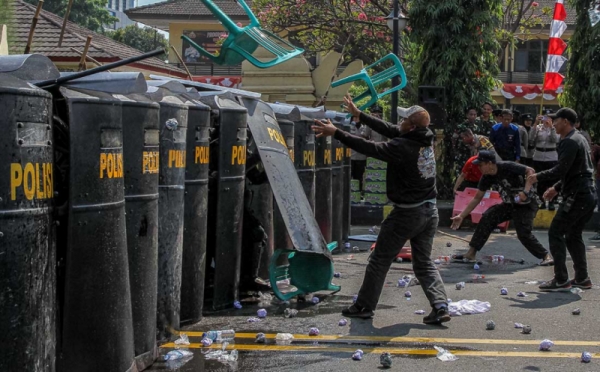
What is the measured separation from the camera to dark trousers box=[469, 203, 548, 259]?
11.3m

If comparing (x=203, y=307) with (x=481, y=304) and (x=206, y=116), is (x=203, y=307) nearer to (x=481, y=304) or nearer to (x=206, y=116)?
(x=206, y=116)

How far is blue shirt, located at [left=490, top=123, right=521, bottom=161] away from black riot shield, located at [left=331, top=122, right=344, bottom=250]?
394cm

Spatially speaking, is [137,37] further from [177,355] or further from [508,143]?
[177,355]

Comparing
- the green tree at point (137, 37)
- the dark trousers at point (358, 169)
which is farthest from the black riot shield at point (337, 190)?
the green tree at point (137, 37)

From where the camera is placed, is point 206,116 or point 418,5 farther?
point 418,5

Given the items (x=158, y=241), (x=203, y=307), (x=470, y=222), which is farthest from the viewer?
(x=470, y=222)

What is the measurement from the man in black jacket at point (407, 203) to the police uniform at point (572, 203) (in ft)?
7.05

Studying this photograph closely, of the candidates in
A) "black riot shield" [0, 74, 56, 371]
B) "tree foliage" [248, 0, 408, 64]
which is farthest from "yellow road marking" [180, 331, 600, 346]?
"tree foliage" [248, 0, 408, 64]

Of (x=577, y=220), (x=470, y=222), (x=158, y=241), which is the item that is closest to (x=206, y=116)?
(x=158, y=241)

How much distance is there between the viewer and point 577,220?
9.65 m

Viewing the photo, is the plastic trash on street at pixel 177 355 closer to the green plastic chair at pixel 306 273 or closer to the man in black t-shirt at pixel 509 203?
the green plastic chair at pixel 306 273

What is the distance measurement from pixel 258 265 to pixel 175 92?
2078 mm

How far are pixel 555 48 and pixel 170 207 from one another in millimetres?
14170

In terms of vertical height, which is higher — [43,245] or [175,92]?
[175,92]
